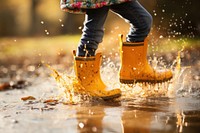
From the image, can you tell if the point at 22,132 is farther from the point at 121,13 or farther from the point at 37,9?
the point at 37,9

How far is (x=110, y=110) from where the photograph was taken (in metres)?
3.32

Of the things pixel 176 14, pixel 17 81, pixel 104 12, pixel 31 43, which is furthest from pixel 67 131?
pixel 31 43

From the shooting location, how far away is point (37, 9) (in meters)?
13.9

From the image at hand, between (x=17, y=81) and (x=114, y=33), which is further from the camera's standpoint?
(x=114, y=33)

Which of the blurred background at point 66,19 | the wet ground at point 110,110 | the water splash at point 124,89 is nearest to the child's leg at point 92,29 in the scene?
the water splash at point 124,89

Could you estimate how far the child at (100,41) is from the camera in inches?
144

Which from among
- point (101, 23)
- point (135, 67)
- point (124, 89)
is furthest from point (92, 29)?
point (124, 89)

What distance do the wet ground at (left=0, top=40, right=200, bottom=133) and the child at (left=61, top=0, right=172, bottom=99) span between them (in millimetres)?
86

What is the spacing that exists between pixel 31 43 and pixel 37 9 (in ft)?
12.4

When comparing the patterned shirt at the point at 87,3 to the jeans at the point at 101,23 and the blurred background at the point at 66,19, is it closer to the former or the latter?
the jeans at the point at 101,23

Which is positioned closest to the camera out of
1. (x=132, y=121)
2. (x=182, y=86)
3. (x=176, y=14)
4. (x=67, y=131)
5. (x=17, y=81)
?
(x=67, y=131)

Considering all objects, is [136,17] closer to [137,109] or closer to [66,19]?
[137,109]

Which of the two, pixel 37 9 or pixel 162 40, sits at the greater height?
pixel 37 9

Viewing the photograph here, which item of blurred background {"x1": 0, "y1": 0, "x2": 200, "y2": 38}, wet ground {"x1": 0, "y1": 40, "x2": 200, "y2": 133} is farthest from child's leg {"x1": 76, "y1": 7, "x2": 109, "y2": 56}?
blurred background {"x1": 0, "y1": 0, "x2": 200, "y2": 38}
